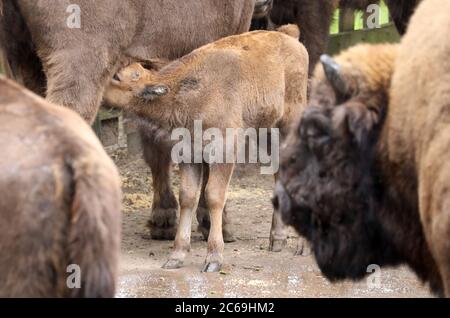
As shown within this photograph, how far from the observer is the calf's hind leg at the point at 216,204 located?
738cm

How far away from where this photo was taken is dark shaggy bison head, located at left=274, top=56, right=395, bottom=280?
163 inches

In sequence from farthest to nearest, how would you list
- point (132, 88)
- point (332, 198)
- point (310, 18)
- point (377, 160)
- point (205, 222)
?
point (310, 18)
point (205, 222)
point (132, 88)
point (332, 198)
point (377, 160)

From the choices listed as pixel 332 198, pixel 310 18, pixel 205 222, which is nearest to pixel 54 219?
pixel 332 198

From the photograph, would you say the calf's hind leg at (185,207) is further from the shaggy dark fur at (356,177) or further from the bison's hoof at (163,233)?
the shaggy dark fur at (356,177)

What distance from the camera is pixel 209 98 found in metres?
7.34

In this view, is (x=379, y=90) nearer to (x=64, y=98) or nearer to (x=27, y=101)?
(x=27, y=101)

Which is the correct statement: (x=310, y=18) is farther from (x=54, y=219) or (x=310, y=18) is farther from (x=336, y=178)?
(x=54, y=219)

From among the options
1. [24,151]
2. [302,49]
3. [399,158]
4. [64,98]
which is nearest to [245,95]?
[302,49]

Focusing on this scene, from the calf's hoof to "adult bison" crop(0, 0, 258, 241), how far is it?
1.02 ft

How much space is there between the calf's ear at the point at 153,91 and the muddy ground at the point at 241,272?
125 cm

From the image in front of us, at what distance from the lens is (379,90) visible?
13.6 ft

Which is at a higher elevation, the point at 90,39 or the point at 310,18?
the point at 90,39

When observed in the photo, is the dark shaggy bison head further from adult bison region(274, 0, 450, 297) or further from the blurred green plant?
the blurred green plant

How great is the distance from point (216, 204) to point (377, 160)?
338 centimetres
